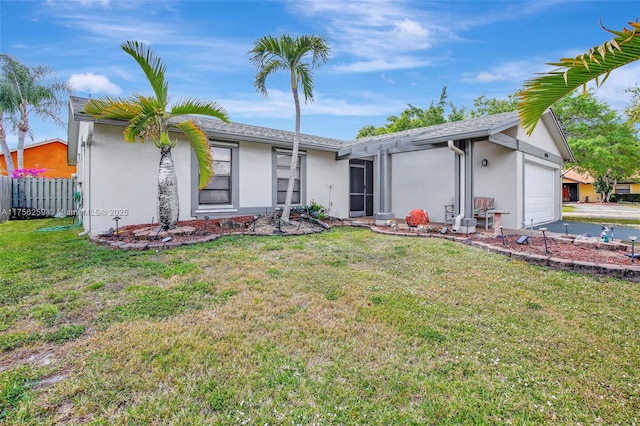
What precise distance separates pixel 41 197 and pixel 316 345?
49.6ft

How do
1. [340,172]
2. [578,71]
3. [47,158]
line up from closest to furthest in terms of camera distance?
[578,71], [340,172], [47,158]

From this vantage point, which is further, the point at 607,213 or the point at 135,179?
the point at 607,213

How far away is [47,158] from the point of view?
20391 mm

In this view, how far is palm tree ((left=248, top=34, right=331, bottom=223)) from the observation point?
7508 millimetres

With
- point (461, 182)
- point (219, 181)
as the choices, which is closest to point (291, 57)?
point (219, 181)

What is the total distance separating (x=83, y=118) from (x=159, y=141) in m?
1.65

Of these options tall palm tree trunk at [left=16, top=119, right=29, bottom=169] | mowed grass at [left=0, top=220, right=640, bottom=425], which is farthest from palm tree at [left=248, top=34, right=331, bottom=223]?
tall palm tree trunk at [left=16, top=119, right=29, bottom=169]

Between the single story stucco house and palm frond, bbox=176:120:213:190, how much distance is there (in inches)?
56.0

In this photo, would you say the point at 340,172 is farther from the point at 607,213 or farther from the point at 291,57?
the point at 607,213

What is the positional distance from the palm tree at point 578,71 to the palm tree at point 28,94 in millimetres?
24133

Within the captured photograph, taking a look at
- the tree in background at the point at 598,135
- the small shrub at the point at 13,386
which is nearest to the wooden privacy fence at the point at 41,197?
the small shrub at the point at 13,386

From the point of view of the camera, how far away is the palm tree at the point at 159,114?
250 inches

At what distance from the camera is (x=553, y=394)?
1982mm

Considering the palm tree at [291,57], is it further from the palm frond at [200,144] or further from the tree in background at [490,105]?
the tree in background at [490,105]
